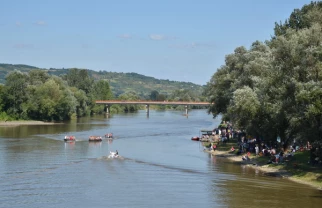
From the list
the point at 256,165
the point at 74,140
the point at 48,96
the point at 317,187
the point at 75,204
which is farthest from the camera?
the point at 48,96

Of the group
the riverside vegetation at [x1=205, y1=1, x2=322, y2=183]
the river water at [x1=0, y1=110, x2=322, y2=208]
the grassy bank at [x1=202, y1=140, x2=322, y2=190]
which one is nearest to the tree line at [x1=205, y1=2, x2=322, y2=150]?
the riverside vegetation at [x1=205, y1=1, x2=322, y2=183]

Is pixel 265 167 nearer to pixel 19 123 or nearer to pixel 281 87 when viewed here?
pixel 281 87

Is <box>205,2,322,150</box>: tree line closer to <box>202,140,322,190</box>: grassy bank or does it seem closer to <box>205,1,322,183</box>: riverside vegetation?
<box>205,1,322,183</box>: riverside vegetation

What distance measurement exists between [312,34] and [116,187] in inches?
1032

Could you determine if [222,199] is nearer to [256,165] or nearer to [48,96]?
[256,165]

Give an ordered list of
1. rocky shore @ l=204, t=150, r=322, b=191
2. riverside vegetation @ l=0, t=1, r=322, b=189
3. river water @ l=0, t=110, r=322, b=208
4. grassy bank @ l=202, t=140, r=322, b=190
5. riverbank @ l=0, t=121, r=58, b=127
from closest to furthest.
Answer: river water @ l=0, t=110, r=322, b=208, rocky shore @ l=204, t=150, r=322, b=191, grassy bank @ l=202, t=140, r=322, b=190, riverside vegetation @ l=0, t=1, r=322, b=189, riverbank @ l=0, t=121, r=58, b=127

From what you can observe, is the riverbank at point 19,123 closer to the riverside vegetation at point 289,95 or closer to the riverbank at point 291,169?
the riverside vegetation at point 289,95

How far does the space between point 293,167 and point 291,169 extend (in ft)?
2.25

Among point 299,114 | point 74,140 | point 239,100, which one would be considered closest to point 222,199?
point 299,114

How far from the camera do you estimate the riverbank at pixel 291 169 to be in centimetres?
4962

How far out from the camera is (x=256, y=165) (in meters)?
61.3

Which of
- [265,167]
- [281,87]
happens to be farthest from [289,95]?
[265,167]

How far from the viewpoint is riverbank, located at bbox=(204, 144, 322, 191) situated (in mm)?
49616

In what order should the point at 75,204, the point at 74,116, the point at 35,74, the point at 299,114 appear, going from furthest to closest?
the point at 74,116 → the point at 35,74 → the point at 299,114 → the point at 75,204
